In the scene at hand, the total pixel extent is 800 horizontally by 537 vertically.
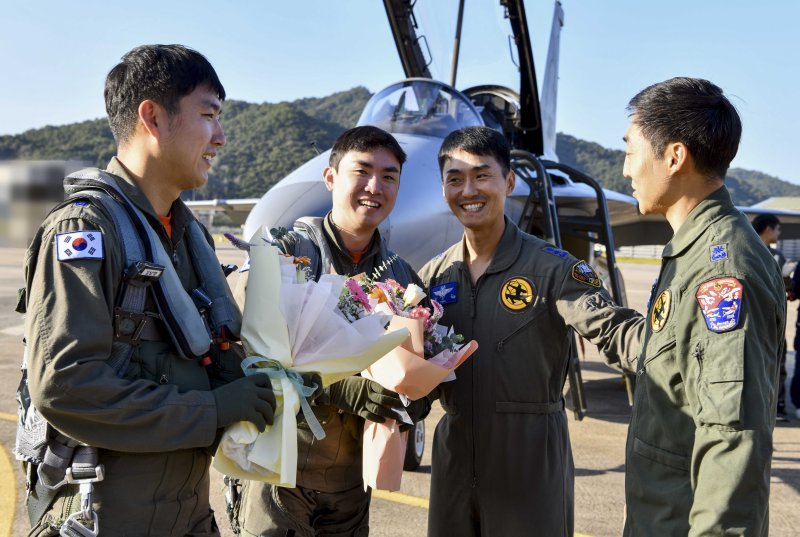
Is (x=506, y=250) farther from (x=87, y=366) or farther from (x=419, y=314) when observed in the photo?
(x=87, y=366)

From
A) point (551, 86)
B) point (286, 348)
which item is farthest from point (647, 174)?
point (551, 86)

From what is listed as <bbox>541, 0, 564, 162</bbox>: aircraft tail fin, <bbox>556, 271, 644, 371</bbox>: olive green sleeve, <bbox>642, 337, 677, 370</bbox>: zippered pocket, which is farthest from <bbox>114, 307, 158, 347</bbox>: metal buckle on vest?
<bbox>541, 0, 564, 162</bbox>: aircraft tail fin

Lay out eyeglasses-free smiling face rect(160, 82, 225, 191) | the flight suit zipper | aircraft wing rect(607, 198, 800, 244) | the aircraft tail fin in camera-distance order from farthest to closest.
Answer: aircraft wing rect(607, 198, 800, 244), the aircraft tail fin, the flight suit zipper, eyeglasses-free smiling face rect(160, 82, 225, 191)

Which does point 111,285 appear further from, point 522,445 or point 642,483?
point 522,445

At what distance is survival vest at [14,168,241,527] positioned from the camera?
1.62 meters

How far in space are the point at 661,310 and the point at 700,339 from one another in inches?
7.9

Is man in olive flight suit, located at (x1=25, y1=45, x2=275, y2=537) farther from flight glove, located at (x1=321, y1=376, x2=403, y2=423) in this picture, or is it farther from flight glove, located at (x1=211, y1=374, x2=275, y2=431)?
flight glove, located at (x1=321, y1=376, x2=403, y2=423)

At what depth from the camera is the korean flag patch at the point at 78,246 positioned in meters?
1.53

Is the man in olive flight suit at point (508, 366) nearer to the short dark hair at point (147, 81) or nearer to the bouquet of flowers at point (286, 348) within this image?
the bouquet of flowers at point (286, 348)

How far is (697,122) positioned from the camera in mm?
1829

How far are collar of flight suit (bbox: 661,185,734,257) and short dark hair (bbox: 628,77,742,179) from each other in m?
0.07

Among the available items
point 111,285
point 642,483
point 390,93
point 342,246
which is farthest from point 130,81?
point 390,93

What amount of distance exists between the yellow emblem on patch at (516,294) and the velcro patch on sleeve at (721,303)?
1.12 metres

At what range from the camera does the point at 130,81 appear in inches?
69.7
